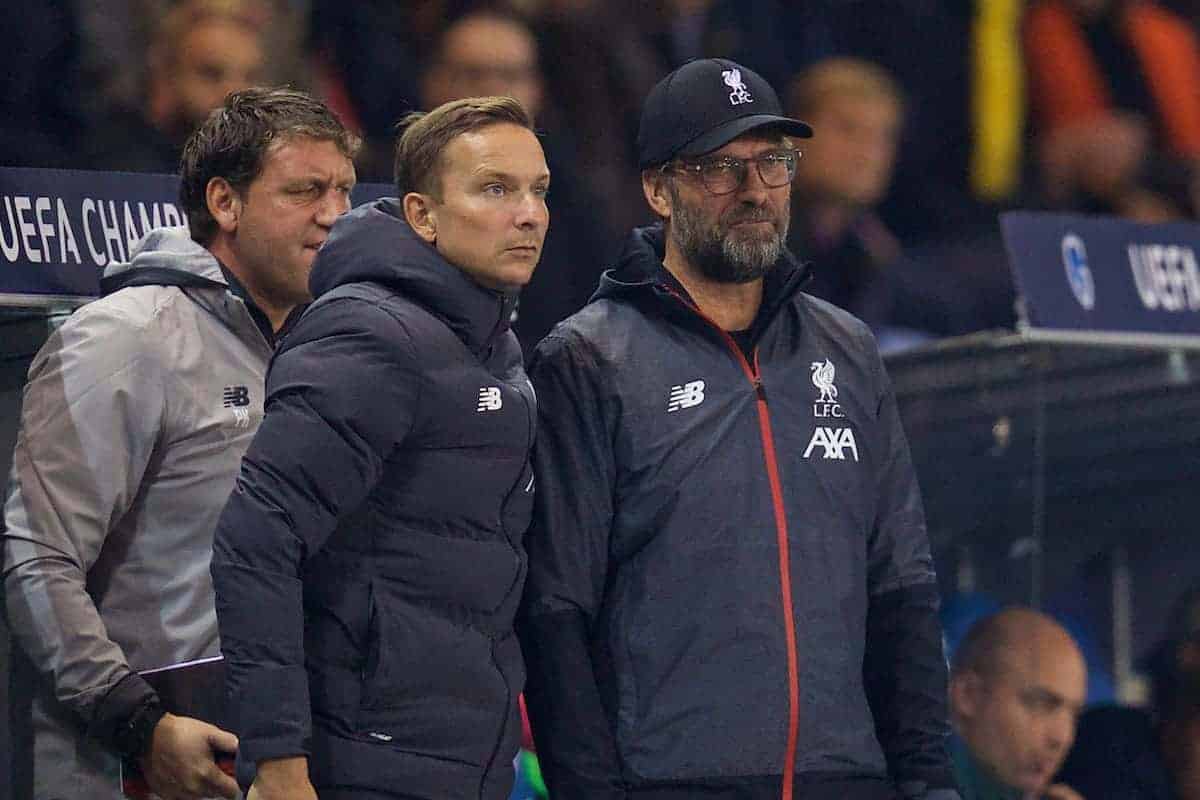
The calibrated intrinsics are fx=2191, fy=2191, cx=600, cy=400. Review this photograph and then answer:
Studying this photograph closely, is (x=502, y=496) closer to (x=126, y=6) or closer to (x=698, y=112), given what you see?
(x=698, y=112)

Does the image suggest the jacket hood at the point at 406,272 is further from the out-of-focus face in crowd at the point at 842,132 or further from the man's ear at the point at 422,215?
the out-of-focus face in crowd at the point at 842,132

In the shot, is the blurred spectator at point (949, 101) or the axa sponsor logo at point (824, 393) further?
the blurred spectator at point (949, 101)

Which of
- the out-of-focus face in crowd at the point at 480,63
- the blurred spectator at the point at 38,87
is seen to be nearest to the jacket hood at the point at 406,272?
the blurred spectator at the point at 38,87

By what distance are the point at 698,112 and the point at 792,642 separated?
742 millimetres

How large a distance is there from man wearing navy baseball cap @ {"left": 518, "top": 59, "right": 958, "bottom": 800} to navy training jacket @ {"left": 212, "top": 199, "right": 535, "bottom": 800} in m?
0.17

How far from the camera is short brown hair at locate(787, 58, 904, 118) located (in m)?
6.50

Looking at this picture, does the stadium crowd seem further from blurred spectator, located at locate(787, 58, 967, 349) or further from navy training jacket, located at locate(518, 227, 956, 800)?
navy training jacket, located at locate(518, 227, 956, 800)

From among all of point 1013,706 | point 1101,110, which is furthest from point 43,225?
point 1101,110

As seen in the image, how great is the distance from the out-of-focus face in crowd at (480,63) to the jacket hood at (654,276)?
2.44 m

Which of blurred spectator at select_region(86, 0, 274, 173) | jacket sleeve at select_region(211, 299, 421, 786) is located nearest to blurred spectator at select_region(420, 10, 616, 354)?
blurred spectator at select_region(86, 0, 274, 173)

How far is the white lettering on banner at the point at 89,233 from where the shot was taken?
3246 mm

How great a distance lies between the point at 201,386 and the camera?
293 cm

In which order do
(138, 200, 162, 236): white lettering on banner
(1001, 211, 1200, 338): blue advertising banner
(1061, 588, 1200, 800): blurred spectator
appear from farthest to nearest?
(1061, 588, 1200, 800): blurred spectator, (1001, 211, 1200, 338): blue advertising banner, (138, 200, 162, 236): white lettering on banner

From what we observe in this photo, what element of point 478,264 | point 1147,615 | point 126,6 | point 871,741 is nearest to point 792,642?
point 871,741
